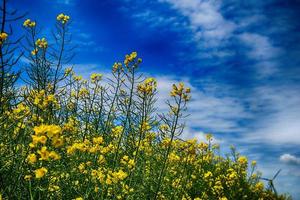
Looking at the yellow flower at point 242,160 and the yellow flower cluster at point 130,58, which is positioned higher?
the yellow flower cluster at point 130,58

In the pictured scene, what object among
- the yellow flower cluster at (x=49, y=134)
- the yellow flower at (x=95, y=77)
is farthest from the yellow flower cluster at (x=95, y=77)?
the yellow flower cluster at (x=49, y=134)

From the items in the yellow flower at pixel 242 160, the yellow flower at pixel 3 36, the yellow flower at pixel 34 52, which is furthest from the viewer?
the yellow flower at pixel 242 160

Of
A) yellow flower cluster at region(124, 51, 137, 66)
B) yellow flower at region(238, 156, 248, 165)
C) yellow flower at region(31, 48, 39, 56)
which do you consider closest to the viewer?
yellow flower cluster at region(124, 51, 137, 66)

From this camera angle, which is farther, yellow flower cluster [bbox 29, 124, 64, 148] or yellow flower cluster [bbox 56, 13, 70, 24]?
yellow flower cluster [bbox 56, 13, 70, 24]

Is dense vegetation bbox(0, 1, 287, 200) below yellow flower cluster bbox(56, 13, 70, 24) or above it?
below

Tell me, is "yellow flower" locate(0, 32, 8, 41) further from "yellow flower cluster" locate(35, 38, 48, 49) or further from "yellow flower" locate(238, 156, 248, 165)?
"yellow flower" locate(238, 156, 248, 165)

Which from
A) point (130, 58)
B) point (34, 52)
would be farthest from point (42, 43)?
point (130, 58)

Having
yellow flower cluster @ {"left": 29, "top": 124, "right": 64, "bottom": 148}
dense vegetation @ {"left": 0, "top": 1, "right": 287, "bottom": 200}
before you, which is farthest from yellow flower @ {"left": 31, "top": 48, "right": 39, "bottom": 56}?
yellow flower cluster @ {"left": 29, "top": 124, "right": 64, "bottom": 148}

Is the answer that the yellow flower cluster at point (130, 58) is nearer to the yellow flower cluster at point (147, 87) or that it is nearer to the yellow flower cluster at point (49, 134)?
the yellow flower cluster at point (147, 87)

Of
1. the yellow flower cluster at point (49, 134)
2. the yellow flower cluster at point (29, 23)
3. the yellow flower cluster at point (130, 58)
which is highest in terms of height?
the yellow flower cluster at point (29, 23)

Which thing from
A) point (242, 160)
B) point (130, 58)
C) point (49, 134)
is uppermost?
point (130, 58)

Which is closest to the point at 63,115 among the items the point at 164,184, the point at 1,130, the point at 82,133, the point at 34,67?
the point at 82,133

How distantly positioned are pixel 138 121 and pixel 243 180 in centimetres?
301

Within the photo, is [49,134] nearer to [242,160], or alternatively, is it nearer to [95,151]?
[95,151]
